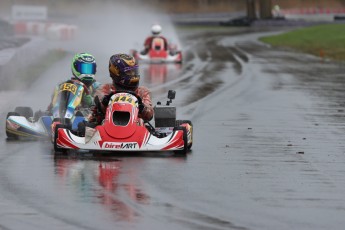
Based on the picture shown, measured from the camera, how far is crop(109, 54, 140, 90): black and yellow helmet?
1320cm

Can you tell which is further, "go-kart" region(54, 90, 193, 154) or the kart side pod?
the kart side pod

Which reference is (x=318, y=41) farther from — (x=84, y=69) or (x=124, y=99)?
(x=124, y=99)

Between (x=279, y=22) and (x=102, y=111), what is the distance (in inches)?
2005

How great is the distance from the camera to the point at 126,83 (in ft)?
43.4

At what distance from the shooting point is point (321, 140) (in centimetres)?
1486

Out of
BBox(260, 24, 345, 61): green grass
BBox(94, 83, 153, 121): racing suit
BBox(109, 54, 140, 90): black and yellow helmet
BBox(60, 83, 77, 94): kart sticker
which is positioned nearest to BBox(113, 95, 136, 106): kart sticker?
BBox(94, 83, 153, 121): racing suit

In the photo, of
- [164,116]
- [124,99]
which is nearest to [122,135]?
[124,99]

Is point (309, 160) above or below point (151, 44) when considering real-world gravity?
below

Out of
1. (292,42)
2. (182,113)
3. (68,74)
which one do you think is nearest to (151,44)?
(68,74)

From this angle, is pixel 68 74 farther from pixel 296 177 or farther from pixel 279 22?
pixel 279 22

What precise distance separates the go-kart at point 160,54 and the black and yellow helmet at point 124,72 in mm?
20266

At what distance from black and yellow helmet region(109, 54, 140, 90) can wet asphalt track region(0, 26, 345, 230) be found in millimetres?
1005

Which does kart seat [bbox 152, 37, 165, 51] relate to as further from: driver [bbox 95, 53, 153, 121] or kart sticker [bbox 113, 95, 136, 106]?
kart sticker [bbox 113, 95, 136, 106]

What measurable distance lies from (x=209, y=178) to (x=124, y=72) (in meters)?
2.47
